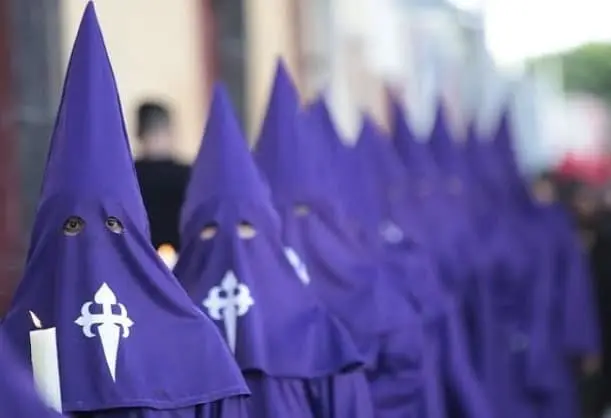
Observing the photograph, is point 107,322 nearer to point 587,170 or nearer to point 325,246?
point 325,246

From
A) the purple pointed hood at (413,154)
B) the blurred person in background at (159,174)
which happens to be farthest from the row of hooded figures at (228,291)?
the purple pointed hood at (413,154)

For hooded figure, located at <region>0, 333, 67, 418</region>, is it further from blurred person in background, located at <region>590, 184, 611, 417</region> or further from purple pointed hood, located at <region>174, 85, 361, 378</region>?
blurred person in background, located at <region>590, 184, 611, 417</region>

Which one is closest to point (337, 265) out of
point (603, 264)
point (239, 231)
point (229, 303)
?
point (239, 231)

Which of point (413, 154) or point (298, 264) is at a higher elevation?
point (413, 154)

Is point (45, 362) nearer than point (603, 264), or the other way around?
point (45, 362)

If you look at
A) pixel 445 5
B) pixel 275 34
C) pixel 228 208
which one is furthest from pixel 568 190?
pixel 445 5

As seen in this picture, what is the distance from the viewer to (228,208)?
15.4ft

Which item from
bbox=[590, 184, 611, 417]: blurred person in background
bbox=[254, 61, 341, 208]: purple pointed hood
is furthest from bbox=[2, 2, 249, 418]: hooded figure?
bbox=[590, 184, 611, 417]: blurred person in background

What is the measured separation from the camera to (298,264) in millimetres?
5141

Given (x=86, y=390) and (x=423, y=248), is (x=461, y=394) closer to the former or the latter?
(x=423, y=248)

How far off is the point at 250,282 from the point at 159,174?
2.16 metres

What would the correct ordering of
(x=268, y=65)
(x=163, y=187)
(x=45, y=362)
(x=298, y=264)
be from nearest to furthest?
(x=45, y=362), (x=298, y=264), (x=163, y=187), (x=268, y=65)

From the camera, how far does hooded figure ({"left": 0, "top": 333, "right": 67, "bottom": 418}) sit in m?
2.97

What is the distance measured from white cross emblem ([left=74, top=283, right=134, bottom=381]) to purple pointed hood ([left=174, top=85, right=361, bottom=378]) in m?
0.75
